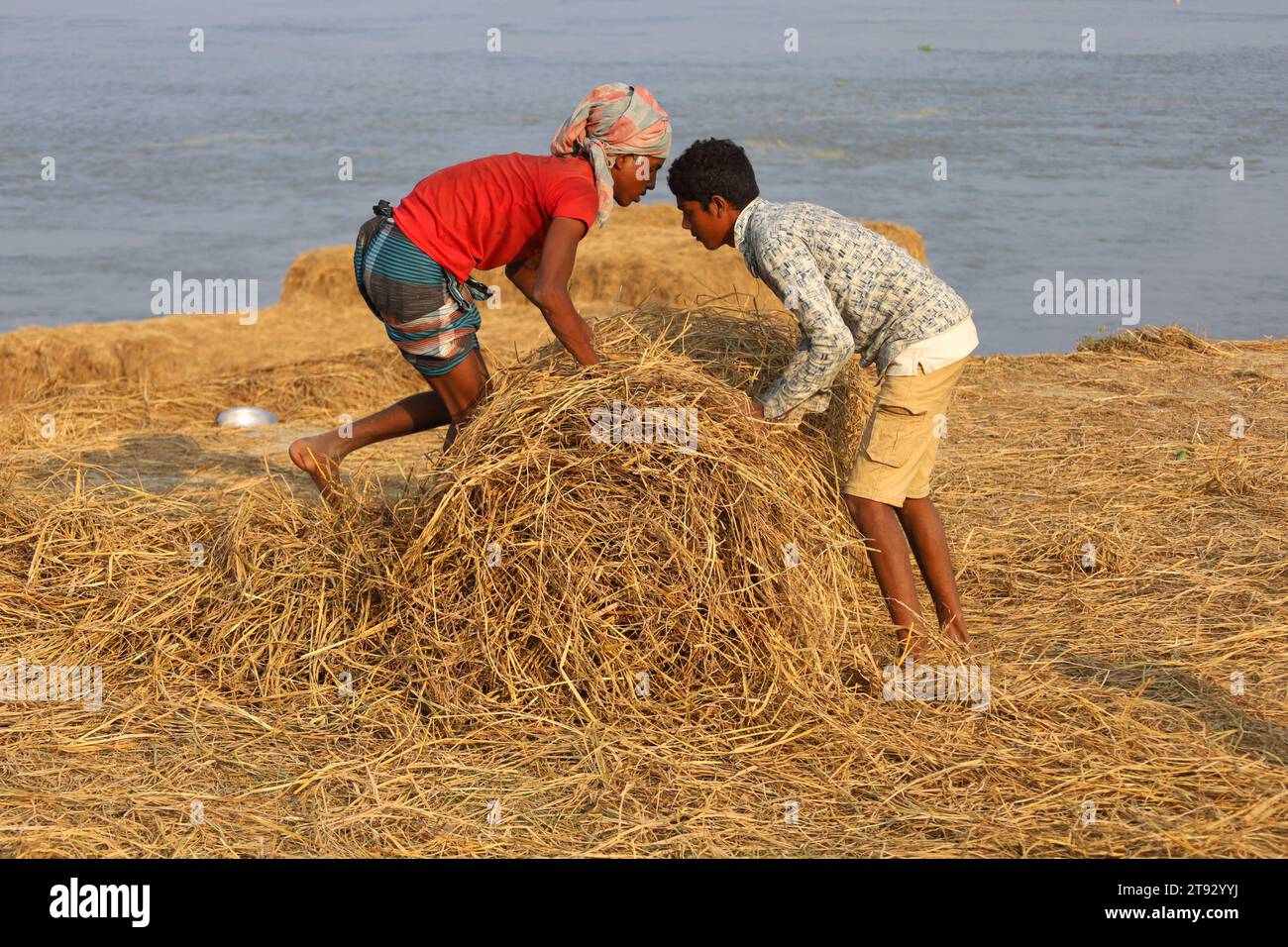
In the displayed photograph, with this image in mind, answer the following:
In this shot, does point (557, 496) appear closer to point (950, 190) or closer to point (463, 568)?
point (463, 568)

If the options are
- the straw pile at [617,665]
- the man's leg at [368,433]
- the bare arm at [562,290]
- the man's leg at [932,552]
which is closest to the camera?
the straw pile at [617,665]

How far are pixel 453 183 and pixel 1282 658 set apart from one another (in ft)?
8.48

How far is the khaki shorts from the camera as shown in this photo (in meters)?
3.56

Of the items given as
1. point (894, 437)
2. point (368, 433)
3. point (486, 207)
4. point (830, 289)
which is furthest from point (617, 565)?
point (368, 433)

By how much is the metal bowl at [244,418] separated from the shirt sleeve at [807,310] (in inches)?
144

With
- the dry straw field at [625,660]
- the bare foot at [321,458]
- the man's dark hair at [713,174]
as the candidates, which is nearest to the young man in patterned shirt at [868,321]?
the man's dark hair at [713,174]

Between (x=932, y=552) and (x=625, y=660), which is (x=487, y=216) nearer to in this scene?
(x=625, y=660)

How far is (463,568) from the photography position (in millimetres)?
3422

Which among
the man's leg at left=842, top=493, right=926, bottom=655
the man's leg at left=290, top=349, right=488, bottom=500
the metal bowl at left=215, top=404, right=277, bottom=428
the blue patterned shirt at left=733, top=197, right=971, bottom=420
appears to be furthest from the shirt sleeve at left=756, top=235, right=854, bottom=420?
the metal bowl at left=215, top=404, right=277, bottom=428

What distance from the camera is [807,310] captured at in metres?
3.44

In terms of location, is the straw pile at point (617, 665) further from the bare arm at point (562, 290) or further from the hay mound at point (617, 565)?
the bare arm at point (562, 290)

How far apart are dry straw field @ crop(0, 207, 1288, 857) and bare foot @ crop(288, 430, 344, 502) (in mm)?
159

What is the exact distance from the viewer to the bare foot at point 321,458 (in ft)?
13.5
